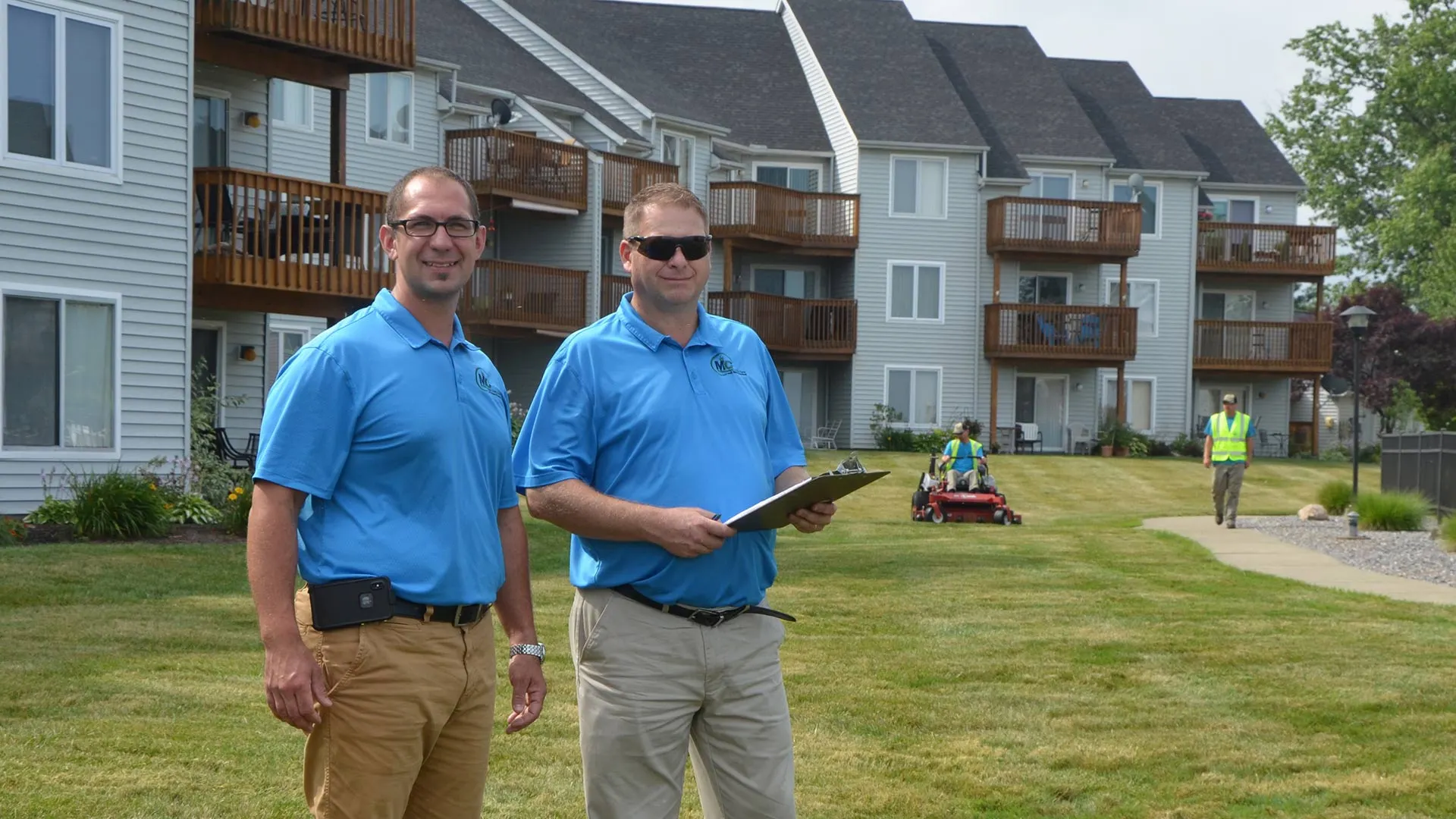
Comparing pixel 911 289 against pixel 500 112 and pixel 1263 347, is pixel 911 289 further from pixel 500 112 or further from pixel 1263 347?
pixel 500 112

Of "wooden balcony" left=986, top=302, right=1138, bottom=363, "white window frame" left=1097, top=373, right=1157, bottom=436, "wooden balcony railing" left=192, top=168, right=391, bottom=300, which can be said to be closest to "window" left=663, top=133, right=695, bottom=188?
"wooden balcony" left=986, top=302, right=1138, bottom=363

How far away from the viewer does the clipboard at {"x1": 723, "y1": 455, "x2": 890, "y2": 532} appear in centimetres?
449

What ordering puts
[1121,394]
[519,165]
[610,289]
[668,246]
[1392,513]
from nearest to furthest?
[668,246]
[1392,513]
[519,165]
[610,289]
[1121,394]

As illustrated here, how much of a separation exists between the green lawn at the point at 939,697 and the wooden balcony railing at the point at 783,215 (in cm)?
2692

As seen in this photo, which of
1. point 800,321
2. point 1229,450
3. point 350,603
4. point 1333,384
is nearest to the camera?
point 350,603

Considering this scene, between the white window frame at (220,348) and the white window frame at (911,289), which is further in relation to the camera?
the white window frame at (911,289)

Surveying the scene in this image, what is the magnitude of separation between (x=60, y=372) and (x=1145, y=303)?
37.0 m

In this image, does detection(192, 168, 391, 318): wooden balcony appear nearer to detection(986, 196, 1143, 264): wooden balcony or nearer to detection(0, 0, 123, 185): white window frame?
detection(0, 0, 123, 185): white window frame

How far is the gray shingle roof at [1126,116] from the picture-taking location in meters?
49.5

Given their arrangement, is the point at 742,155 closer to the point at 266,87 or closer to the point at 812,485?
the point at 266,87

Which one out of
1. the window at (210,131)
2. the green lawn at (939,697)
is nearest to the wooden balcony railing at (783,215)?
the window at (210,131)

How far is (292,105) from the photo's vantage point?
31594 millimetres

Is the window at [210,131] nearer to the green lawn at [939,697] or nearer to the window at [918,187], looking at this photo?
the green lawn at [939,697]

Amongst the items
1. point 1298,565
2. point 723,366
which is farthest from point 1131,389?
point 723,366
